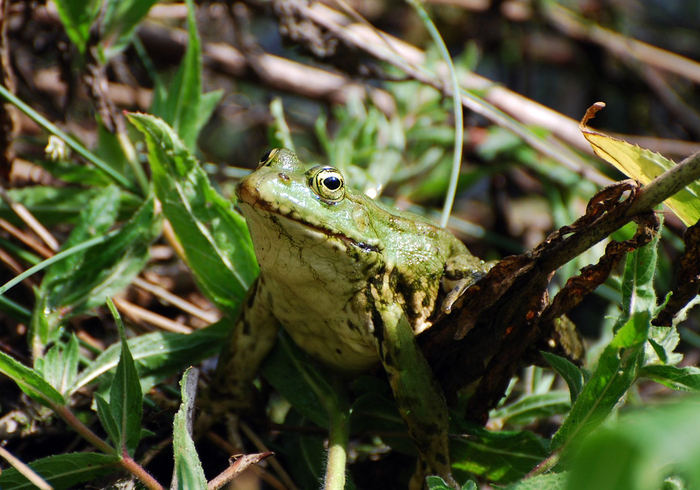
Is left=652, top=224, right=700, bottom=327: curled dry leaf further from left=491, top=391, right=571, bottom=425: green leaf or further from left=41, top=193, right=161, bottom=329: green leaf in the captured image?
left=41, top=193, right=161, bottom=329: green leaf

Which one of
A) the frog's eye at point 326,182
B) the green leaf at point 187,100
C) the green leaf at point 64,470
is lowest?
the green leaf at point 64,470

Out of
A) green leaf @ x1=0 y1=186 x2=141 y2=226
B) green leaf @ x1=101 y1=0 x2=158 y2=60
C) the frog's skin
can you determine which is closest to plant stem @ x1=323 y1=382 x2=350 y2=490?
the frog's skin

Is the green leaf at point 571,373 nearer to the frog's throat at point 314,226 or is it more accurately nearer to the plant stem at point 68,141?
the frog's throat at point 314,226

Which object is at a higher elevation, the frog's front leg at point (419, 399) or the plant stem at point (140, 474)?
the frog's front leg at point (419, 399)

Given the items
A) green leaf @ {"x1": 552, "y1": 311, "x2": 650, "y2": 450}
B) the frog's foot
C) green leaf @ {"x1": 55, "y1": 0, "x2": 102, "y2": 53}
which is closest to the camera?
green leaf @ {"x1": 552, "y1": 311, "x2": 650, "y2": 450}

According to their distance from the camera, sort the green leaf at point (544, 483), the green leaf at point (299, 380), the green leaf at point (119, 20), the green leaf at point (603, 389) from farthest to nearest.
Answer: the green leaf at point (119, 20) → the green leaf at point (299, 380) → the green leaf at point (603, 389) → the green leaf at point (544, 483)

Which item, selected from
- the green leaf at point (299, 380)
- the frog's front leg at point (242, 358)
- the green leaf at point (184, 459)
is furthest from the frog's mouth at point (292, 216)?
the green leaf at point (184, 459)

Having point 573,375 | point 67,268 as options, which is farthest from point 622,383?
point 67,268
